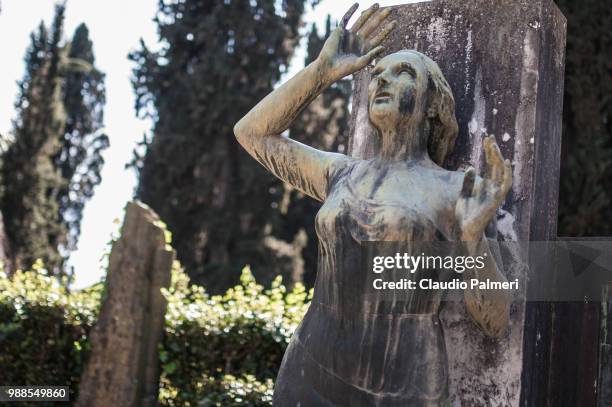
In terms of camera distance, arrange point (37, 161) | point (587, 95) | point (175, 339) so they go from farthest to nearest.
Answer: point (37, 161) → point (587, 95) → point (175, 339)

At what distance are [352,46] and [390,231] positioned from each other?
0.79 m

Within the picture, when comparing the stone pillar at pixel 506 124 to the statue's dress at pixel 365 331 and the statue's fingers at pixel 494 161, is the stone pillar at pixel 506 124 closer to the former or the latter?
the statue's dress at pixel 365 331

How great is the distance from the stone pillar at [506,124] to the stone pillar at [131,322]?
328 cm

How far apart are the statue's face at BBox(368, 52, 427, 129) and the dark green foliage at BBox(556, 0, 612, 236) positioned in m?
9.92

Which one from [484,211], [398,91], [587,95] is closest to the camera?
[484,211]

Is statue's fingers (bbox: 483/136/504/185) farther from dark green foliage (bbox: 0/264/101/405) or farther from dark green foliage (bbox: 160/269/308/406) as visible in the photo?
dark green foliage (bbox: 0/264/101/405)

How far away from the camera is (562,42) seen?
367 centimetres

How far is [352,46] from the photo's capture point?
3406mm

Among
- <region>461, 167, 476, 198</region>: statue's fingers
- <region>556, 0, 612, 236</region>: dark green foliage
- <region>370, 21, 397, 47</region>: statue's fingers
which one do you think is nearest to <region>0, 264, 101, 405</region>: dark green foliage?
<region>370, 21, 397, 47</region>: statue's fingers

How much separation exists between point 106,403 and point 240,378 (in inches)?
38.3

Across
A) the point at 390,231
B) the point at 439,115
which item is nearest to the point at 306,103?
the point at 439,115

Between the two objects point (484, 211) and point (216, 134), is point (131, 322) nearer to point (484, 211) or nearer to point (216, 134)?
point (484, 211)

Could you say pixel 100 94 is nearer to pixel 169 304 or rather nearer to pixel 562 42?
pixel 169 304

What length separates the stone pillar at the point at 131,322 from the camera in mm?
6543
